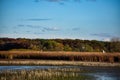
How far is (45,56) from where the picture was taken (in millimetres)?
59875

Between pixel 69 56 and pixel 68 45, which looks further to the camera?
pixel 68 45

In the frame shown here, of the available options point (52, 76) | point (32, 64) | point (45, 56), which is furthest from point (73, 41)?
point (52, 76)

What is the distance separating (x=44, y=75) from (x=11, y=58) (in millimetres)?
27426

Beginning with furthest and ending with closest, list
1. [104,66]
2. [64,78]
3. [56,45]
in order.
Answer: [56,45] → [104,66] → [64,78]

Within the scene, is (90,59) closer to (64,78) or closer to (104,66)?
(104,66)

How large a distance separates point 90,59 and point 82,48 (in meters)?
37.6

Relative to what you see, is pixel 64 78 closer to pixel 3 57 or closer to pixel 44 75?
pixel 44 75

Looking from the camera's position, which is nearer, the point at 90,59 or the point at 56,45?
the point at 90,59

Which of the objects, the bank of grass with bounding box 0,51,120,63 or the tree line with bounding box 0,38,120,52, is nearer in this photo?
the bank of grass with bounding box 0,51,120,63

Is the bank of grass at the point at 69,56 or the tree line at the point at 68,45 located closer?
the bank of grass at the point at 69,56

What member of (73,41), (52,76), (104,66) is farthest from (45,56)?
(73,41)

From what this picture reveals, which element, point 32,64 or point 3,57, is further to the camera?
point 3,57

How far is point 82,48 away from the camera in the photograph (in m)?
94.1

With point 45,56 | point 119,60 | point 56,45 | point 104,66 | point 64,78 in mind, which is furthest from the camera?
point 56,45
